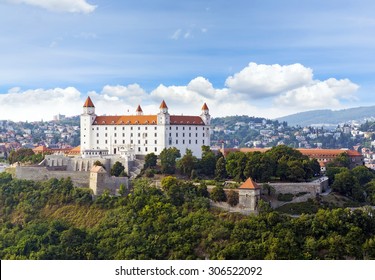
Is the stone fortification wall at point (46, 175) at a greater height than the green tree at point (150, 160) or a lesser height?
lesser

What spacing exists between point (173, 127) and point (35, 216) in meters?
12.6

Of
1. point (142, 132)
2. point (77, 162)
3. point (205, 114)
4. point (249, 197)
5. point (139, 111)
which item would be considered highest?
point (139, 111)

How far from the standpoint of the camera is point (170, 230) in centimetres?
3144

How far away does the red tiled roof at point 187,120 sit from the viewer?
4456cm

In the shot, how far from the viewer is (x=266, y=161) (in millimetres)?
36875

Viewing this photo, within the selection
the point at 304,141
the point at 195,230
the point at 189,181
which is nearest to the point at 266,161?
the point at 189,181

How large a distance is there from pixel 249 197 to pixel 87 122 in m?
16.8

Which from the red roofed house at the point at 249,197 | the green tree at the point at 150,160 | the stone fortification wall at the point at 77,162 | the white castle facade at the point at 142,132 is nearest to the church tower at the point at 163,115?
the white castle facade at the point at 142,132

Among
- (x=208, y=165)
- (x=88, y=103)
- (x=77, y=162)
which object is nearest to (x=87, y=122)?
(x=88, y=103)

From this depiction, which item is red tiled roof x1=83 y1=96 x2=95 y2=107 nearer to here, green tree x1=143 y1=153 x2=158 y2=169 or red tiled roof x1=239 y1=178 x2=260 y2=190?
green tree x1=143 y1=153 x2=158 y2=169

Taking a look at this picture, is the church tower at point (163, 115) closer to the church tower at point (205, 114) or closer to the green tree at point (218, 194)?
the church tower at point (205, 114)

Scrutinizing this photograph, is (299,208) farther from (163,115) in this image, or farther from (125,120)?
(125,120)

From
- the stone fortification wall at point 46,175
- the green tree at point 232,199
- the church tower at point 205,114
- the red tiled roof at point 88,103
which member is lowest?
the green tree at point 232,199

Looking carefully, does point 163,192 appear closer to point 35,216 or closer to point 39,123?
point 35,216
